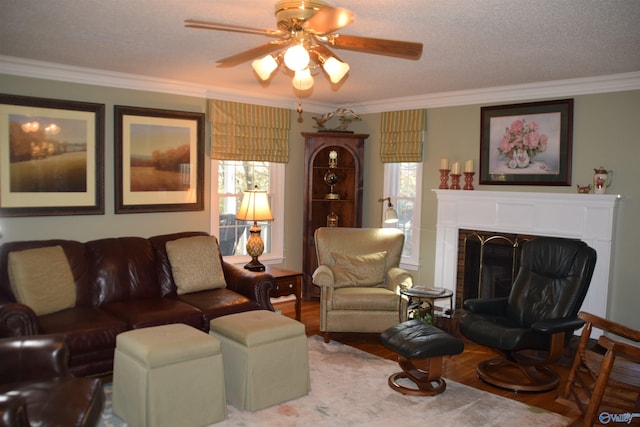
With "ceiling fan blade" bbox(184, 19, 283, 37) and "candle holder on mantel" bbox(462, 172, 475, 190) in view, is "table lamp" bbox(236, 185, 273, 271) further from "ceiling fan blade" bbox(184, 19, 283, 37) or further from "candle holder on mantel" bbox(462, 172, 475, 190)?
"ceiling fan blade" bbox(184, 19, 283, 37)

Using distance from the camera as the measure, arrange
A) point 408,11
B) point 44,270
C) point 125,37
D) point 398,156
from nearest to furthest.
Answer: point 408,11 → point 125,37 → point 44,270 → point 398,156

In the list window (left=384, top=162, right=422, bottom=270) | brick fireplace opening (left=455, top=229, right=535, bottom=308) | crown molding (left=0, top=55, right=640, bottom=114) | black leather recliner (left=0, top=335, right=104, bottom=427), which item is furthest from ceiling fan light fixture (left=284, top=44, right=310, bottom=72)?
window (left=384, top=162, right=422, bottom=270)

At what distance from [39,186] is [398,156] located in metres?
3.71

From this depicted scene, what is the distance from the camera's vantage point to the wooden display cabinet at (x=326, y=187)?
238 inches

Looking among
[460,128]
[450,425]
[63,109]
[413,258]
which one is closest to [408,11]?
[450,425]

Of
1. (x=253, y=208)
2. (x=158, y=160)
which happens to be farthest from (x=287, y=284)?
(x=158, y=160)

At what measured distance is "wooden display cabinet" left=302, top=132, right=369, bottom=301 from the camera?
6035 mm

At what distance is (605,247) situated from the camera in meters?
4.53

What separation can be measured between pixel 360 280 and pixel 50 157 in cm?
299

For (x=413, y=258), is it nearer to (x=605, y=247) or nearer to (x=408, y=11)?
(x=605, y=247)

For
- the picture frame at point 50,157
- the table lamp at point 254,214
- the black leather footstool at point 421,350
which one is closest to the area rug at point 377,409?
the black leather footstool at point 421,350

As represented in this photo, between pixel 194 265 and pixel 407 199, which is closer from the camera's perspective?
pixel 194 265

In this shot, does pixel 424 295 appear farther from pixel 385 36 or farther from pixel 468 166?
pixel 385 36

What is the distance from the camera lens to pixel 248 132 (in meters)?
5.68
